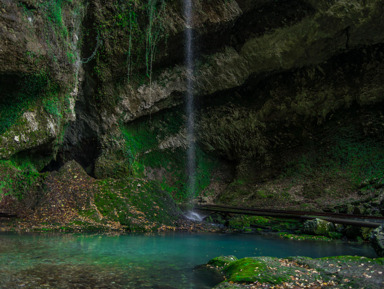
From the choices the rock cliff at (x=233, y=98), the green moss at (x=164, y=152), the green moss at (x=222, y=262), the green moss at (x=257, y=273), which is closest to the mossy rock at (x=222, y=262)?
the green moss at (x=222, y=262)

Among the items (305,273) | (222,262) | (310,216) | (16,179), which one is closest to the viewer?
(305,273)

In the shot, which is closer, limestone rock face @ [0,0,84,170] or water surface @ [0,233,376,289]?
water surface @ [0,233,376,289]

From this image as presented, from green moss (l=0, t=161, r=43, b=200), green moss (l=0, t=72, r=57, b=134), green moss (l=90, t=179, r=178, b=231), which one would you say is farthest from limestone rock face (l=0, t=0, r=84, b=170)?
green moss (l=90, t=179, r=178, b=231)

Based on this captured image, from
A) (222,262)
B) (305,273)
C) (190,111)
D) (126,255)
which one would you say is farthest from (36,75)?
(305,273)

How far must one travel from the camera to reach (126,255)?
5082 millimetres

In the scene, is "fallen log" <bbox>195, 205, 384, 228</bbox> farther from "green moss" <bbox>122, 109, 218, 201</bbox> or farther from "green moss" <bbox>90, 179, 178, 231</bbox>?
"green moss" <bbox>122, 109, 218, 201</bbox>

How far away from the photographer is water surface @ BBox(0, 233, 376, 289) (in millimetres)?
3490

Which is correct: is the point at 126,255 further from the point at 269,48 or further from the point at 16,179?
the point at 269,48

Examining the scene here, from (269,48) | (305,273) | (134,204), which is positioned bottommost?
(305,273)

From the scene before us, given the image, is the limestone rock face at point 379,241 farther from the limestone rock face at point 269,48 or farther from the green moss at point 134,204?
the limestone rock face at point 269,48

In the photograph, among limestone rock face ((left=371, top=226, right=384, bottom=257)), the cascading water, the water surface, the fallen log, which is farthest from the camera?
the cascading water

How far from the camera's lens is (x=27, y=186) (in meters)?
9.45

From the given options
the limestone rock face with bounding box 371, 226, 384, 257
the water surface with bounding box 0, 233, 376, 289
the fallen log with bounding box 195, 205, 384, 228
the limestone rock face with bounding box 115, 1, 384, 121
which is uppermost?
the limestone rock face with bounding box 115, 1, 384, 121

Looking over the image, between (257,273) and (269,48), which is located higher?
(269,48)
